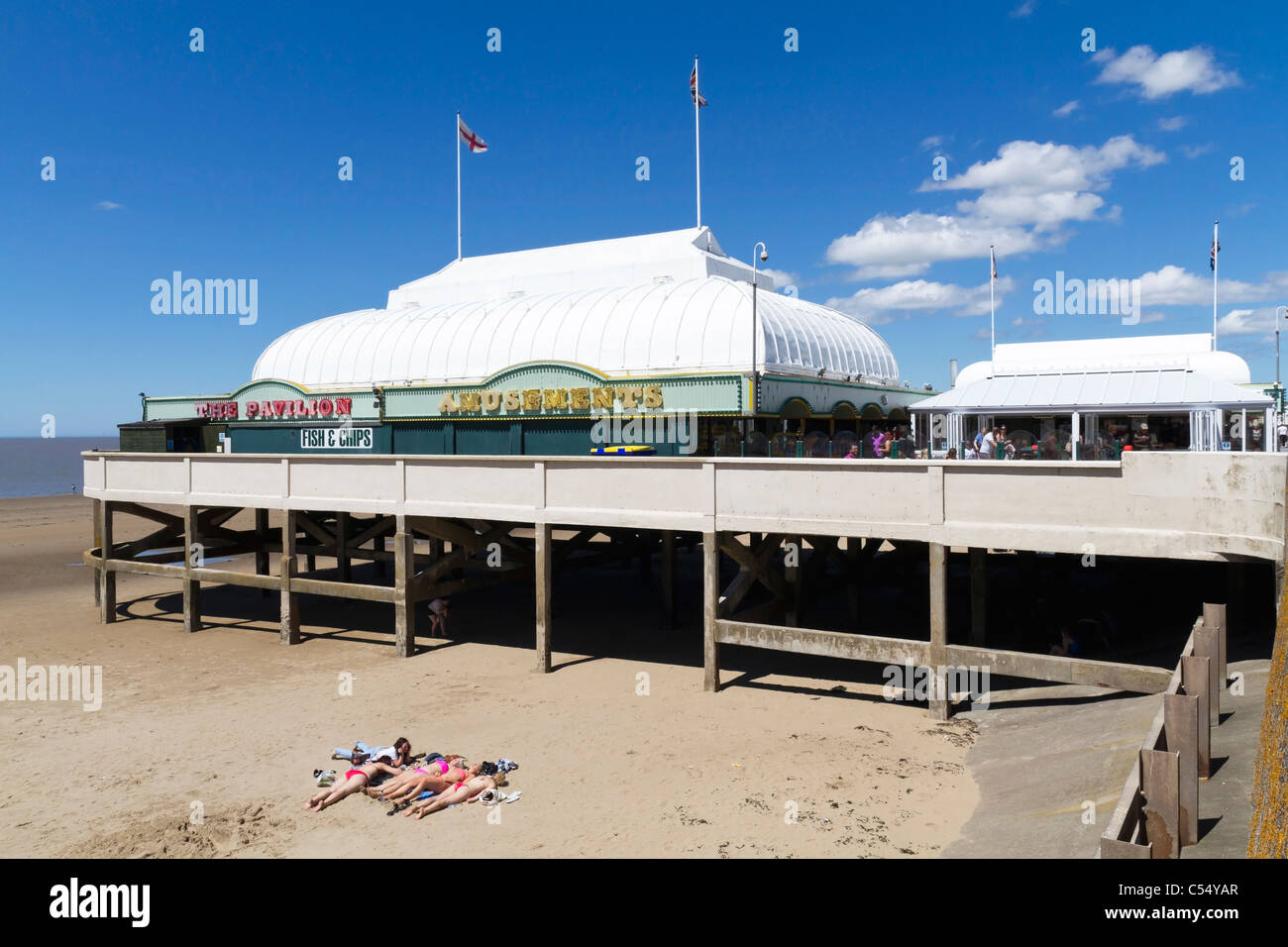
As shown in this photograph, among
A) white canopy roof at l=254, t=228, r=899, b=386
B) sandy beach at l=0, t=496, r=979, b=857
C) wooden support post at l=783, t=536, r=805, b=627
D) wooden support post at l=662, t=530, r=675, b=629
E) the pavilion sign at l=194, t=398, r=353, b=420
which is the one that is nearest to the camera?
sandy beach at l=0, t=496, r=979, b=857

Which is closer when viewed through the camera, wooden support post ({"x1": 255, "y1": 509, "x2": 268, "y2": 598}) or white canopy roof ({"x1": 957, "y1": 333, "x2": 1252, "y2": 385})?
wooden support post ({"x1": 255, "y1": 509, "x2": 268, "y2": 598})

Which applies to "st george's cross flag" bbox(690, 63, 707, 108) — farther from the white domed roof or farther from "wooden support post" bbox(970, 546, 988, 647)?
"wooden support post" bbox(970, 546, 988, 647)

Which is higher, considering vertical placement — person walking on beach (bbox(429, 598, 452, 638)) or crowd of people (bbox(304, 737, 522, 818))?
person walking on beach (bbox(429, 598, 452, 638))

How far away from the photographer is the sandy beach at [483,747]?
1050cm

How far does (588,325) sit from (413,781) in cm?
2329

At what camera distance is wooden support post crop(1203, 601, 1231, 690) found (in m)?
10.0

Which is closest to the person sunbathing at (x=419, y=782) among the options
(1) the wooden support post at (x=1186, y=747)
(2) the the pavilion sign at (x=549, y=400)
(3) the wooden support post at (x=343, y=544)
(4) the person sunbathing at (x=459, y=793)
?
(4) the person sunbathing at (x=459, y=793)

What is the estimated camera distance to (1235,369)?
2755 cm

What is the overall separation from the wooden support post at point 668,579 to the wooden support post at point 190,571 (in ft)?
42.6

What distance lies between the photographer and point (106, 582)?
966 inches

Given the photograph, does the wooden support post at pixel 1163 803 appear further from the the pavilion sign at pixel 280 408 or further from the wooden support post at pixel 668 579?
the the pavilion sign at pixel 280 408

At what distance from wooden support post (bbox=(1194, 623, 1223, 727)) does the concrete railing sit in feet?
7.55

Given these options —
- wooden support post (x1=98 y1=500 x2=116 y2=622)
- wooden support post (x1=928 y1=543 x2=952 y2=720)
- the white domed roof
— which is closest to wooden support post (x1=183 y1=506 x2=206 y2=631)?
wooden support post (x1=98 y1=500 x2=116 y2=622)

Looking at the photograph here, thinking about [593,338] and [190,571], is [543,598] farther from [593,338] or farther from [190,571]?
[593,338]
